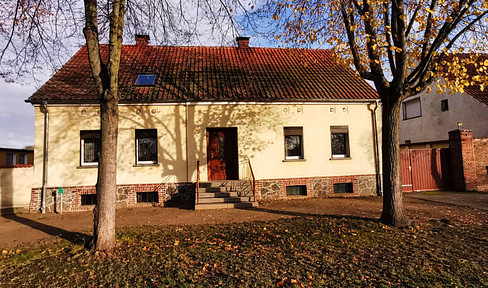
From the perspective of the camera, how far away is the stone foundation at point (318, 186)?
32.6 feet

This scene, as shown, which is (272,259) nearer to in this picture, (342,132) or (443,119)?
(342,132)

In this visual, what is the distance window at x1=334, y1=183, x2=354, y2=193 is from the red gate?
2916mm

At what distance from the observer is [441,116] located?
50.6 feet

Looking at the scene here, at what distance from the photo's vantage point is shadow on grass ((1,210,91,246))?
5.31 meters

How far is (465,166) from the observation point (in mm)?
10984

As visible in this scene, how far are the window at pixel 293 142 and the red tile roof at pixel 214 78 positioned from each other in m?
1.30

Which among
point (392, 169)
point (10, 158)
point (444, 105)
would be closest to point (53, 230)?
point (392, 169)

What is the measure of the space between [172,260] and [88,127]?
752 centimetres

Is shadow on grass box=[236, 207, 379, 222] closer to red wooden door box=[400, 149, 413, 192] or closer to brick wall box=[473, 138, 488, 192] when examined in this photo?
red wooden door box=[400, 149, 413, 192]

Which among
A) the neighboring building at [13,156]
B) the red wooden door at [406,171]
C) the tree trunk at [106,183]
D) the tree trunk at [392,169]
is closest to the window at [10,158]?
the neighboring building at [13,156]

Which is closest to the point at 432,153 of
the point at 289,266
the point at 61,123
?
the point at 289,266

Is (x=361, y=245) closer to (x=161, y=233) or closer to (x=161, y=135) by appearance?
(x=161, y=233)

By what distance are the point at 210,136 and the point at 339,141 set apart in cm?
565

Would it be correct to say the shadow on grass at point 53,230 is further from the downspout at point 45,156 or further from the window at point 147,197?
the window at point 147,197
